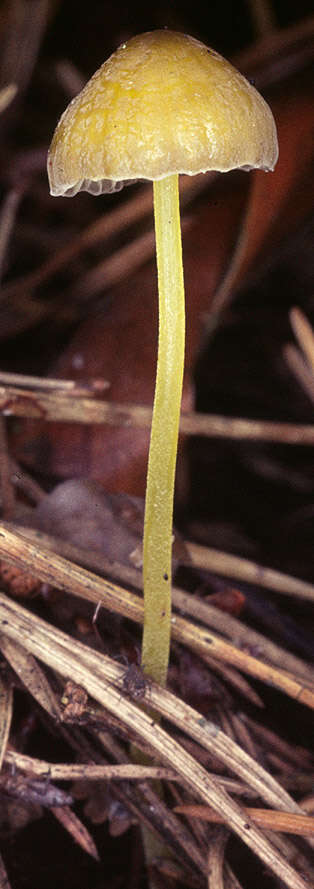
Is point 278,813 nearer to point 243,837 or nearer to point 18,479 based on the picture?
point 243,837

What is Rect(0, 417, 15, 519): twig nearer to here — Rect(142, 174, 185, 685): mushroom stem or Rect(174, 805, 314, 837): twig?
Rect(142, 174, 185, 685): mushroom stem

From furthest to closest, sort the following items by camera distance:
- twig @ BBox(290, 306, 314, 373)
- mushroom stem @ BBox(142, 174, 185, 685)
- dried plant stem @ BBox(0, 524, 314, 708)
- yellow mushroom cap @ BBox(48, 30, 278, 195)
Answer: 1. twig @ BBox(290, 306, 314, 373)
2. dried plant stem @ BBox(0, 524, 314, 708)
3. mushroom stem @ BBox(142, 174, 185, 685)
4. yellow mushroom cap @ BBox(48, 30, 278, 195)

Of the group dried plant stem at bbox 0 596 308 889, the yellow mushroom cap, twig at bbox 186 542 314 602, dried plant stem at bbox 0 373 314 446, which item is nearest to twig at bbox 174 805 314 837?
dried plant stem at bbox 0 596 308 889

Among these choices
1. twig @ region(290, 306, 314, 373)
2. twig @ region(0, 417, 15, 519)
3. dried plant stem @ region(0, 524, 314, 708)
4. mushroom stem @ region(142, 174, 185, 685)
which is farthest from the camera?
twig @ region(290, 306, 314, 373)

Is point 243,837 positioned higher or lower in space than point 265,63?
lower

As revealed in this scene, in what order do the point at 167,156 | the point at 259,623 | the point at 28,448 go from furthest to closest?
the point at 28,448, the point at 259,623, the point at 167,156

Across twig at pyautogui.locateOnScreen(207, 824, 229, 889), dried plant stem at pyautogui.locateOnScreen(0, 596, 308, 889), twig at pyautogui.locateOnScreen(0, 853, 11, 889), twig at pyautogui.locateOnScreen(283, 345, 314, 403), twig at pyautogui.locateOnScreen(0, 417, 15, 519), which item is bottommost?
twig at pyautogui.locateOnScreen(207, 824, 229, 889)

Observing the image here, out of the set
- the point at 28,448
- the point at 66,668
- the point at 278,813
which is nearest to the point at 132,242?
the point at 28,448

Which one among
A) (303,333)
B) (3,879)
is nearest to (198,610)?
(3,879)

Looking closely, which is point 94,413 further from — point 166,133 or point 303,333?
point 166,133
